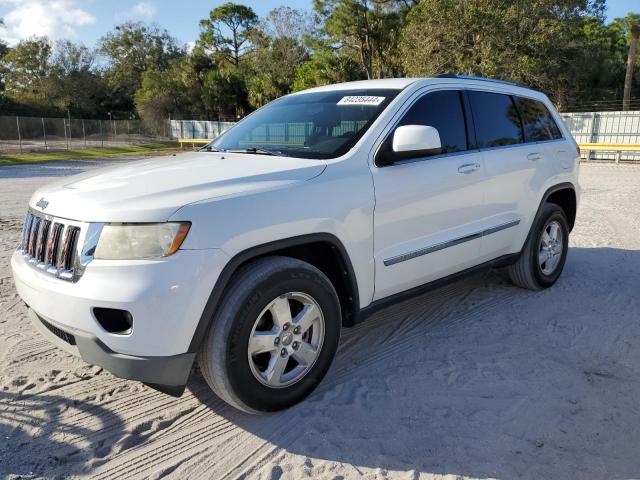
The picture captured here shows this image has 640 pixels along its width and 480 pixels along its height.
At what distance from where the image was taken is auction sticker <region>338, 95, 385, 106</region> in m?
3.57

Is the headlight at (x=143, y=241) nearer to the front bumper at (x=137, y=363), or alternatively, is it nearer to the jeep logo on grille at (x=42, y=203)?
the front bumper at (x=137, y=363)

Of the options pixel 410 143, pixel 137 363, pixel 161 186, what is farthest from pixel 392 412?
pixel 161 186

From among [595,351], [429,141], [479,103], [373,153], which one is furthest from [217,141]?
[595,351]

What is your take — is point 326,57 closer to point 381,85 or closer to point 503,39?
point 503,39

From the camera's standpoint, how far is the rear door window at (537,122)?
15.7ft

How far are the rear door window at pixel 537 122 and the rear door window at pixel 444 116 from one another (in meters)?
1.07

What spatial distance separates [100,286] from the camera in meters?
2.42

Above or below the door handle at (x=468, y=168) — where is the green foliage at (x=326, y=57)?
above

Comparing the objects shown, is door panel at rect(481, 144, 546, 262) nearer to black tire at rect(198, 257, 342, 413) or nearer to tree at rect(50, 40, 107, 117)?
black tire at rect(198, 257, 342, 413)

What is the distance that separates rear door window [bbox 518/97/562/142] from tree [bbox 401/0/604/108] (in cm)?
2164

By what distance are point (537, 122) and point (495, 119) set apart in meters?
0.81

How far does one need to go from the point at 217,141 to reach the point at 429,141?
1.86 metres

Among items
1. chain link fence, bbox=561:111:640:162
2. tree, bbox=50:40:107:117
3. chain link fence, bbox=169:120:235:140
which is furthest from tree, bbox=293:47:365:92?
tree, bbox=50:40:107:117

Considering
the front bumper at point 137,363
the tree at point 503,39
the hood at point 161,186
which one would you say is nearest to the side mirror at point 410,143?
the hood at point 161,186
